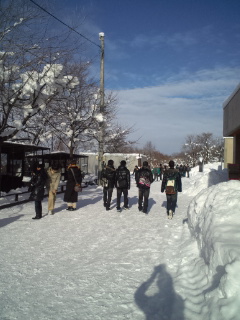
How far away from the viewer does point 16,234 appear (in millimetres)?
6289

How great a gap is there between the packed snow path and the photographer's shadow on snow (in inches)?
0.4

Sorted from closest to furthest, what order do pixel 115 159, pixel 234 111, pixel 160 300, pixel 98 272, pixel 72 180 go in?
pixel 160 300 → pixel 98 272 → pixel 72 180 → pixel 234 111 → pixel 115 159

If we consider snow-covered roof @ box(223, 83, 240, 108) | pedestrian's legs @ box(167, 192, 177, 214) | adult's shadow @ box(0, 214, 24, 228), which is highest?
snow-covered roof @ box(223, 83, 240, 108)

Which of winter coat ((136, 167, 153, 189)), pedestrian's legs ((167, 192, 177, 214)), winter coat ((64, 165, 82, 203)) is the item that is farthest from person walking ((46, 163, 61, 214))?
pedestrian's legs ((167, 192, 177, 214))

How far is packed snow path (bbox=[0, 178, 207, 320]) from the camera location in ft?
10.0

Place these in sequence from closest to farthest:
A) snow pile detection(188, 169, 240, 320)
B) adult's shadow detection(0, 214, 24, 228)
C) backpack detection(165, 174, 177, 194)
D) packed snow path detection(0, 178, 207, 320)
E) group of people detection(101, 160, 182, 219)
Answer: snow pile detection(188, 169, 240, 320) < packed snow path detection(0, 178, 207, 320) < adult's shadow detection(0, 214, 24, 228) < backpack detection(165, 174, 177, 194) < group of people detection(101, 160, 182, 219)

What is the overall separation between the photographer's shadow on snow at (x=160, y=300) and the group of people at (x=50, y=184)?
194 inches

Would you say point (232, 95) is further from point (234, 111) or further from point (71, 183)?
point (71, 183)

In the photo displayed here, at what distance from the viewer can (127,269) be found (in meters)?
4.24

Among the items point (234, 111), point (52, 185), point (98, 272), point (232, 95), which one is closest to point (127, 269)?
point (98, 272)

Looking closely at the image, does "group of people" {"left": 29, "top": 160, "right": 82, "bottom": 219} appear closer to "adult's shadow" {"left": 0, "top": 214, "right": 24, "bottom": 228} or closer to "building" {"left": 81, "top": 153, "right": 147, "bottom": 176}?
"adult's shadow" {"left": 0, "top": 214, "right": 24, "bottom": 228}

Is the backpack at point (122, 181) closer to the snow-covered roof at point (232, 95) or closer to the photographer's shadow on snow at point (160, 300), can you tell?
the photographer's shadow on snow at point (160, 300)

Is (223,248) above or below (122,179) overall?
below

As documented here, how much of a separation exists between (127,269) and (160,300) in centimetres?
101
